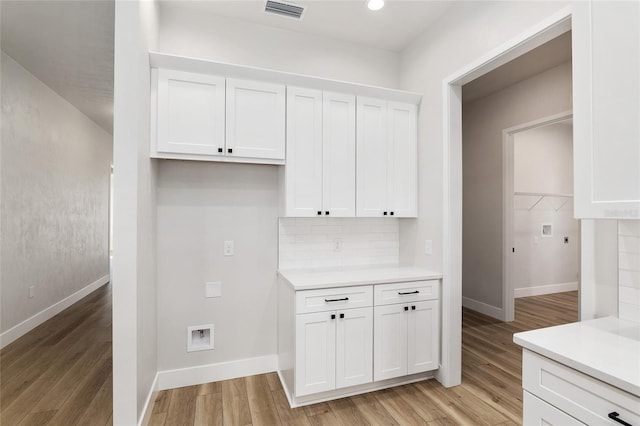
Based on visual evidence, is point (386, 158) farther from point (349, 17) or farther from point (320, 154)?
point (349, 17)

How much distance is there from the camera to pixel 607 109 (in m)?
1.28

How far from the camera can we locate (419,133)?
9.66 feet

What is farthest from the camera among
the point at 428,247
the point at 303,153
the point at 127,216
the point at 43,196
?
the point at 43,196

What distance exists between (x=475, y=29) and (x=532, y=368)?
2266mm

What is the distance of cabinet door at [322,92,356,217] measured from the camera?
8.68 ft

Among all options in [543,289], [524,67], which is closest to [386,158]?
[524,67]

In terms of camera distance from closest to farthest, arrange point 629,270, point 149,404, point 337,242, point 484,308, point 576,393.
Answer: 1. point 576,393
2. point 629,270
3. point 149,404
4. point 337,242
5. point 484,308

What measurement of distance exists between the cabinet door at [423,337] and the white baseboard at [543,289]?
3.41 metres

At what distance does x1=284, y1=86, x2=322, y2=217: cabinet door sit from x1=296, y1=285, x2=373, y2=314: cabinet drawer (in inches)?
24.9

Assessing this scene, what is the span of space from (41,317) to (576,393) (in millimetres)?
5342

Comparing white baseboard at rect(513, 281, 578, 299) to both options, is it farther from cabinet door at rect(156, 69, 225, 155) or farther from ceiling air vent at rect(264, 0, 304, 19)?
cabinet door at rect(156, 69, 225, 155)

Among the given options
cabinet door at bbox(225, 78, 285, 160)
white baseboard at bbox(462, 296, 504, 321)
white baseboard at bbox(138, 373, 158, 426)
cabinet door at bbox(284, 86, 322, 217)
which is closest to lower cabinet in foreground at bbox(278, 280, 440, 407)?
cabinet door at bbox(284, 86, 322, 217)

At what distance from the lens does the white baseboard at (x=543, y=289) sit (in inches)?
206

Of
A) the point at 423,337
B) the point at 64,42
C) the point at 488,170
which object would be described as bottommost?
the point at 423,337
